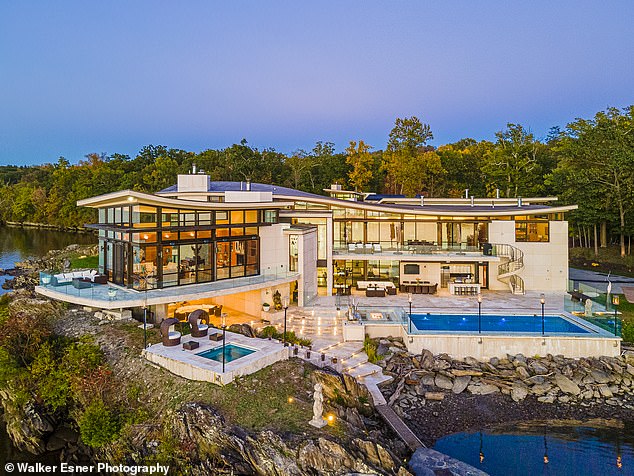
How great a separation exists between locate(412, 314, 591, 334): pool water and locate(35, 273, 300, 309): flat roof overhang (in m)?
6.87

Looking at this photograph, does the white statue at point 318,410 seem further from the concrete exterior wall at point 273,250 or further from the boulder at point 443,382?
the concrete exterior wall at point 273,250

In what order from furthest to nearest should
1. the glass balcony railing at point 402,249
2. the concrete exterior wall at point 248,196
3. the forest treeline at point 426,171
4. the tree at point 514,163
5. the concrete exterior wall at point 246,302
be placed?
the tree at point 514,163 → the forest treeline at point 426,171 → the glass balcony railing at point 402,249 → the concrete exterior wall at point 248,196 → the concrete exterior wall at point 246,302

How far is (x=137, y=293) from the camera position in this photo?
14.2m

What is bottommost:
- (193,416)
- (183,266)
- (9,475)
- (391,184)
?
(9,475)

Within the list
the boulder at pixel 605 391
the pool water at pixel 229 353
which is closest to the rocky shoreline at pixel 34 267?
the pool water at pixel 229 353

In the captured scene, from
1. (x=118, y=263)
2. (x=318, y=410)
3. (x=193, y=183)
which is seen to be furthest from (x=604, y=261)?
(x=118, y=263)

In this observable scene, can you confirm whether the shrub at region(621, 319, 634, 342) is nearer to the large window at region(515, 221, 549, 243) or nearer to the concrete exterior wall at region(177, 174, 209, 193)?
the large window at region(515, 221, 549, 243)

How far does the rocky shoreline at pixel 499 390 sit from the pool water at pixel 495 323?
103 centimetres

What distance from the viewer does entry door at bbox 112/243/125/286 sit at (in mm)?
15656

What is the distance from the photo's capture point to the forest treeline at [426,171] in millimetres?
30531

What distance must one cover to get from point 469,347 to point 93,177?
64830 mm

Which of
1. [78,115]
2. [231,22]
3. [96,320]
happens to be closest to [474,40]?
[231,22]

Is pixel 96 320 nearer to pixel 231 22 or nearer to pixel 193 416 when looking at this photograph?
pixel 193 416

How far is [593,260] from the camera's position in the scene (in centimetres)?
3044
